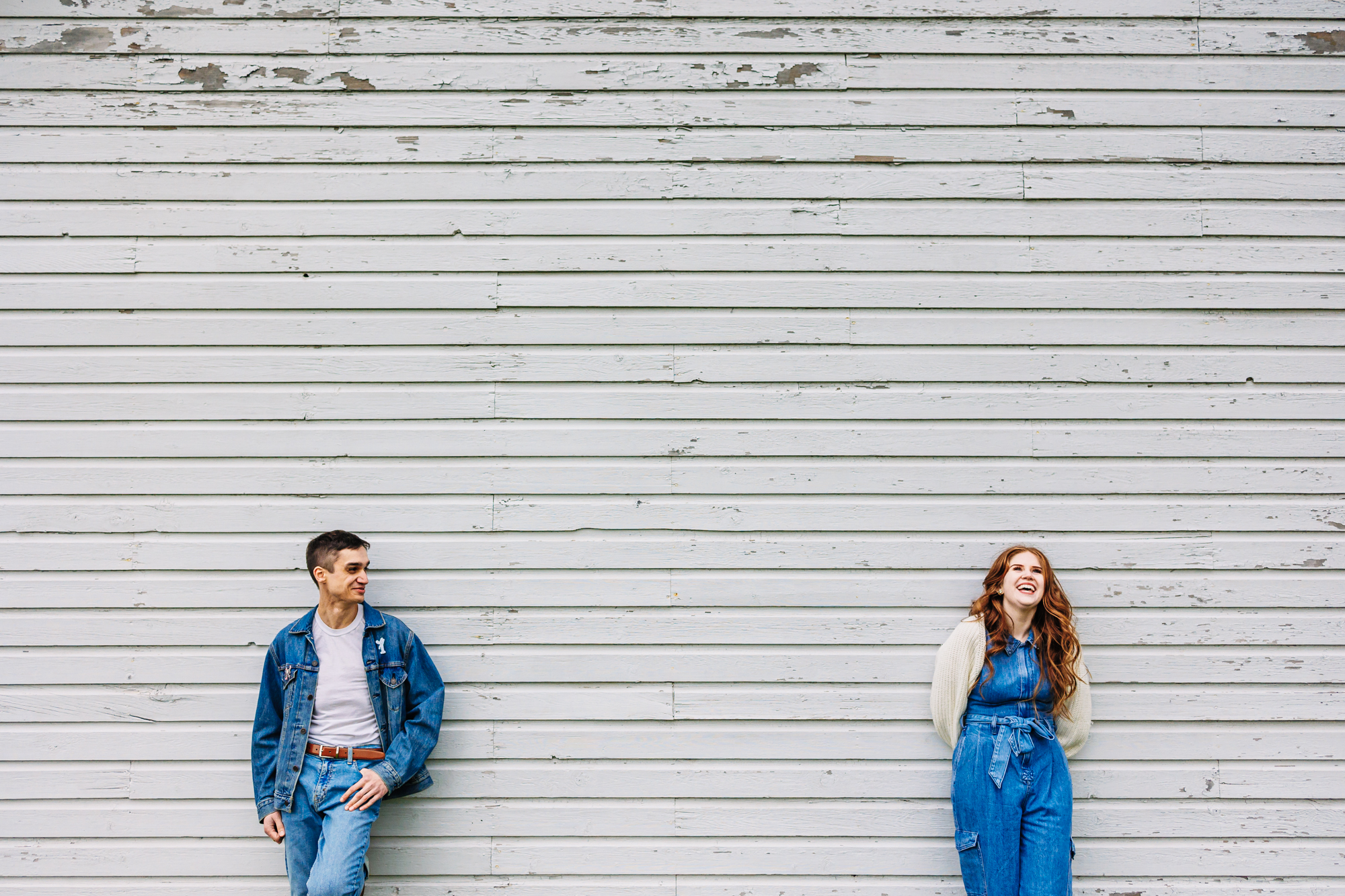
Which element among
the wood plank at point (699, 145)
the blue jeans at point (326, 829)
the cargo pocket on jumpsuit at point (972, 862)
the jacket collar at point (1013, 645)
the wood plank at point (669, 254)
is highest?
the wood plank at point (699, 145)

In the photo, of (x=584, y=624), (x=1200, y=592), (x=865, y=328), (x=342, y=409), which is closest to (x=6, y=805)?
(x=342, y=409)

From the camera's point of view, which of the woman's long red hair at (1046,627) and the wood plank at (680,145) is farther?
the wood plank at (680,145)

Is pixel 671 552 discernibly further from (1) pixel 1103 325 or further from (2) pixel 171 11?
(2) pixel 171 11

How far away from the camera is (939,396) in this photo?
146 inches

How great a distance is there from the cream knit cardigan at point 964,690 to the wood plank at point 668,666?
18 cm

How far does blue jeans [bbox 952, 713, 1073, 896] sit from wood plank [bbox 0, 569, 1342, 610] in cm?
62

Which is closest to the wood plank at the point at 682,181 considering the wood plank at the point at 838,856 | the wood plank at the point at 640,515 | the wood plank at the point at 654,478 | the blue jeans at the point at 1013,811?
the wood plank at the point at 654,478

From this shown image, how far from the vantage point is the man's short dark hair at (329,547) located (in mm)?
3295

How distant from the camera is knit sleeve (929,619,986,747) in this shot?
3.40 metres

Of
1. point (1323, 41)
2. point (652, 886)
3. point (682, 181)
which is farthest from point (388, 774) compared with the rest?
point (1323, 41)

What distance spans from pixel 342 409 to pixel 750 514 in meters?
1.86

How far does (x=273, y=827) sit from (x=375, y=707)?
1.90 ft

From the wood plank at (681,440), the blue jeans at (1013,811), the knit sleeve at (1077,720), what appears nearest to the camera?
the blue jeans at (1013,811)

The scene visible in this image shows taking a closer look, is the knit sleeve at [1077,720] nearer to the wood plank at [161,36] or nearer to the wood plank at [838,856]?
the wood plank at [838,856]
